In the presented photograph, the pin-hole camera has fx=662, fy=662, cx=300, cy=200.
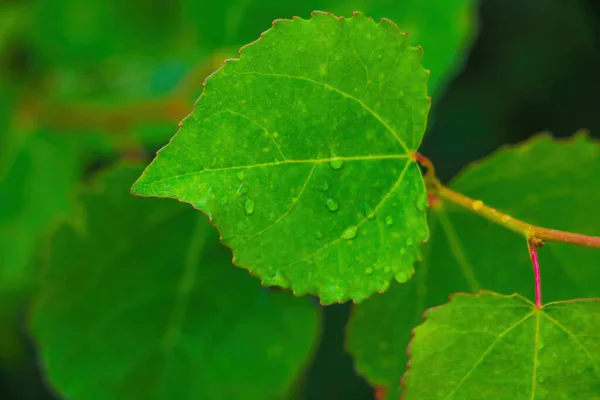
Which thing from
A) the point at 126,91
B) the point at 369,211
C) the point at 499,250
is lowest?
the point at 126,91

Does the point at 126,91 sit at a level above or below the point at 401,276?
below

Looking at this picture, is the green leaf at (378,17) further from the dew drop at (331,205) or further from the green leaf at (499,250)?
the dew drop at (331,205)

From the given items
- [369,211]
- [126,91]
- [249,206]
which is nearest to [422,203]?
[369,211]

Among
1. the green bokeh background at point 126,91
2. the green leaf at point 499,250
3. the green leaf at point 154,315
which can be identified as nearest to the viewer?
the green leaf at point 499,250

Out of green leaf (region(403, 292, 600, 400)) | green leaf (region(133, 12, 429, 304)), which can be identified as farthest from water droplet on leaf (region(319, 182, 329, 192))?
green leaf (region(403, 292, 600, 400))

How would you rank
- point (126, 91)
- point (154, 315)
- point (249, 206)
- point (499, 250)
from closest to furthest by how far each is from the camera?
point (249, 206), point (499, 250), point (154, 315), point (126, 91)

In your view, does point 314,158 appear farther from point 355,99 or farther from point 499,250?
point 499,250

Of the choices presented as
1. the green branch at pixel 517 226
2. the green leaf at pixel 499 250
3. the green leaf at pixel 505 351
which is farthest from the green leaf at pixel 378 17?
the green leaf at pixel 505 351
